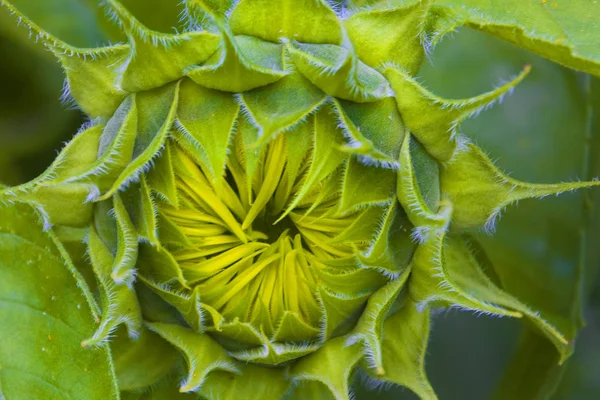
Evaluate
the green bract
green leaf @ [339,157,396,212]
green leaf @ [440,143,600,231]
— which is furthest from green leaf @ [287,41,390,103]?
green leaf @ [440,143,600,231]

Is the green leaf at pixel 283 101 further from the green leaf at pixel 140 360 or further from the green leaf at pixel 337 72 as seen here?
the green leaf at pixel 140 360

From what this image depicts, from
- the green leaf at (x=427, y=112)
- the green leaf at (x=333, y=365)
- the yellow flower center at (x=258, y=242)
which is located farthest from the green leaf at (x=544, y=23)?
the green leaf at (x=333, y=365)

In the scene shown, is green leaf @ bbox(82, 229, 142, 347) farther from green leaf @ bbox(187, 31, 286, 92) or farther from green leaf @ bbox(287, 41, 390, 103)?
green leaf @ bbox(287, 41, 390, 103)

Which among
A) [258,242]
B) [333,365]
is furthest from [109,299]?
[333,365]

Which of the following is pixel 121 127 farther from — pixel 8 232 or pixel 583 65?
pixel 583 65

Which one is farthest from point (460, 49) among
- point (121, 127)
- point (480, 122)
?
point (121, 127)

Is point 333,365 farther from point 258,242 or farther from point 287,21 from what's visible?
point 287,21
